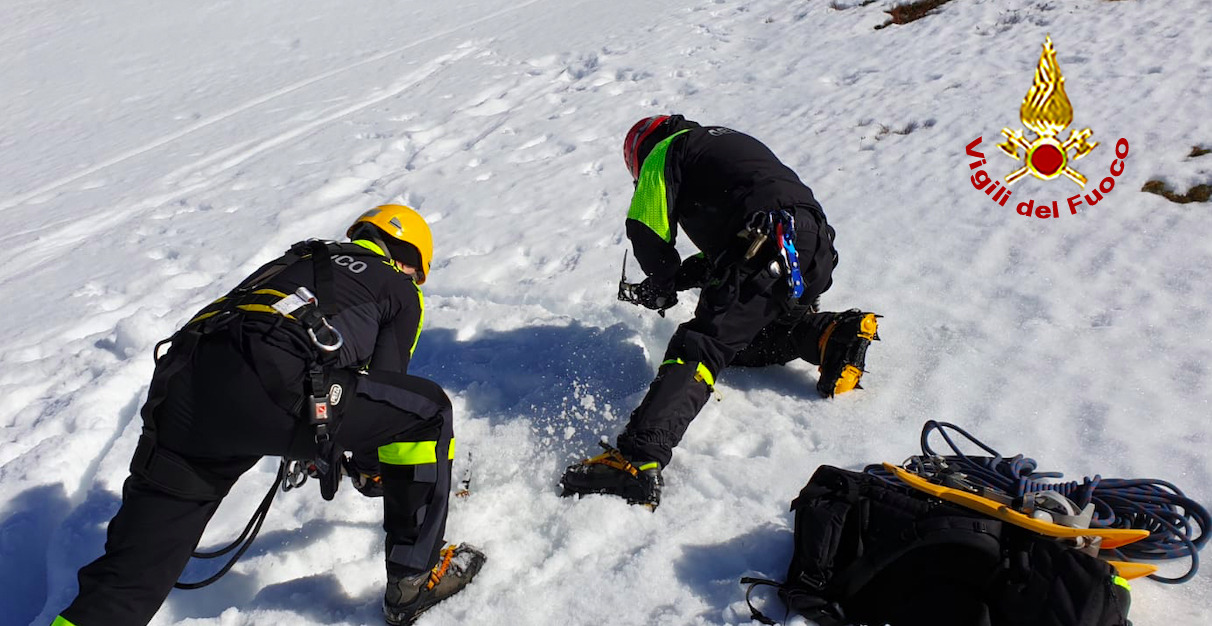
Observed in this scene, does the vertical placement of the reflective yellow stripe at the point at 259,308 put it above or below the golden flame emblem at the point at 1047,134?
above

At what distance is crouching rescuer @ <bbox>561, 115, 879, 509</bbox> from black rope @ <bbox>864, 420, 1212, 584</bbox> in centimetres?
87

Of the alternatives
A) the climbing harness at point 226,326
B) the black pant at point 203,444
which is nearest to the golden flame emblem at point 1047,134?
the black pant at point 203,444

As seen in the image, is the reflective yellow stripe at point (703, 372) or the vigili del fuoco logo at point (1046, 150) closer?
the reflective yellow stripe at point (703, 372)

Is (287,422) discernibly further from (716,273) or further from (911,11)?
(911,11)

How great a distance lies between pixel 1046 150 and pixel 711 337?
4060 mm

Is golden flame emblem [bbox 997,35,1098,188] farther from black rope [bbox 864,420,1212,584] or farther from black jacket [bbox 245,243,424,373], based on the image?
black jacket [bbox 245,243,424,373]

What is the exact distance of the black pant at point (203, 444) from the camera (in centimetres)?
247

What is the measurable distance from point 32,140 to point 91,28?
8.37m

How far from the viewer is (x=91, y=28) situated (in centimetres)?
1811

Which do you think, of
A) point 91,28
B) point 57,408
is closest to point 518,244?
point 57,408

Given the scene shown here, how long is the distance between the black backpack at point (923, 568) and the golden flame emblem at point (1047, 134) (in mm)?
3996

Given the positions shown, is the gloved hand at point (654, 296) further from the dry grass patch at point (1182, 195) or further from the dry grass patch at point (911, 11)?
the dry grass patch at point (911, 11)

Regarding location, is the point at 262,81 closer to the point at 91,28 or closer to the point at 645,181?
the point at 91,28

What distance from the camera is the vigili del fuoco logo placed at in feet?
17.3
